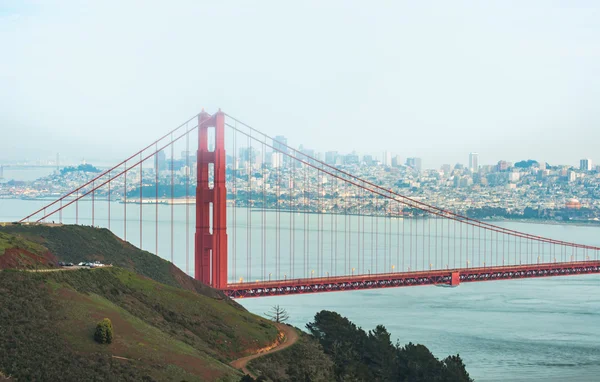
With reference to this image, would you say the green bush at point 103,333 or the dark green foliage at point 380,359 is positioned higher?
the green bush at point 103,333

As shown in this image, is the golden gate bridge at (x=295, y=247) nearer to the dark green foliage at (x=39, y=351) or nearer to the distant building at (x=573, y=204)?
the dark green foliage at (x=39, y=351)

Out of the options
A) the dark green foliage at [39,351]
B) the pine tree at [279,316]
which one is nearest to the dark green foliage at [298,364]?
the dark green foliage at [39,351]

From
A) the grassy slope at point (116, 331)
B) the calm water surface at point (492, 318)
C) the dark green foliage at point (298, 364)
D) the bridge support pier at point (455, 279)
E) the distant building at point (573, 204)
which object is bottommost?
the calm water surface at point (492, 318)

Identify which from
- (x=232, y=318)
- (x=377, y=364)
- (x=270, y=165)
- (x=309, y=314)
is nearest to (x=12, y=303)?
(x=232, y=318)

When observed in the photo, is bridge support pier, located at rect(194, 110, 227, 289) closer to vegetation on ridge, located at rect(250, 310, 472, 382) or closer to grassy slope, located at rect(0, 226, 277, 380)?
vegetation on ridge, located at rect(250, 310, 472, 382)

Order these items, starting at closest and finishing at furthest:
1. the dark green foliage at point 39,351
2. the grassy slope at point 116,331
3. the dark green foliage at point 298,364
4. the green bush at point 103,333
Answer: the dark green foliage at point 39,351 → the grassy slope at point 116,331 → the green bush at point 103,333 → the dark green foliage at point 298,364
